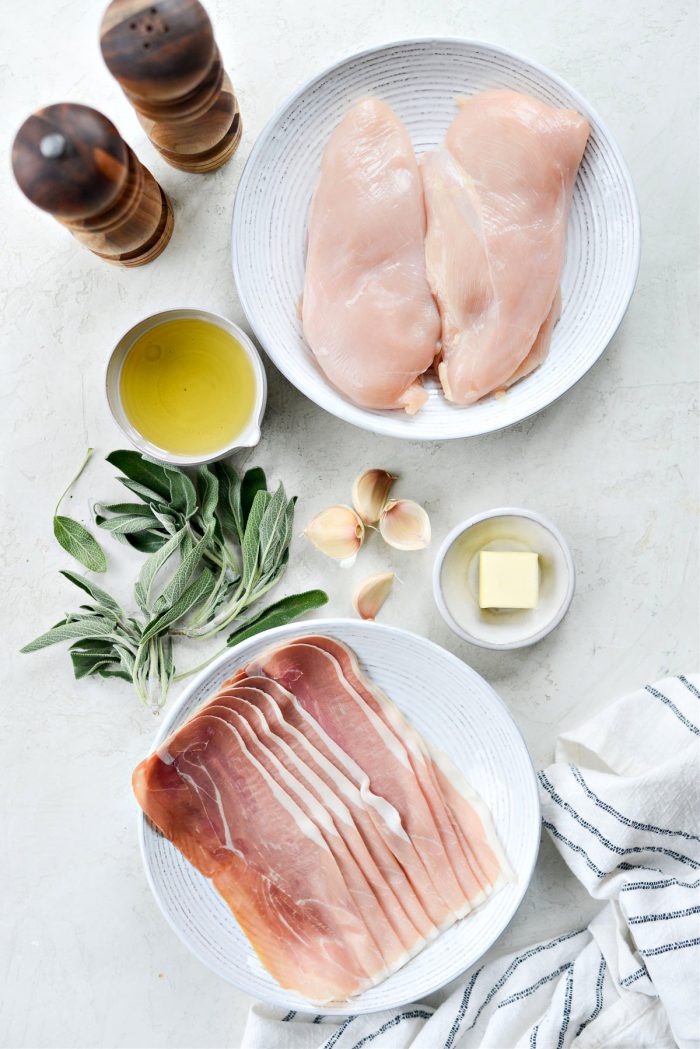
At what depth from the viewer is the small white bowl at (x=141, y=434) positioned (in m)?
1.08

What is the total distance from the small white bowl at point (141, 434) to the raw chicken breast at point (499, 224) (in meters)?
0.25

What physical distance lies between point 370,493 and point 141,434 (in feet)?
1.03

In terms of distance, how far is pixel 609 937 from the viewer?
1143 millimetres

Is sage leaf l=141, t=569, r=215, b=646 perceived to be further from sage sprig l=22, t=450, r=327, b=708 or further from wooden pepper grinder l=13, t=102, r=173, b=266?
wooden pepper grinder l=13, t=102, r=173, b=266

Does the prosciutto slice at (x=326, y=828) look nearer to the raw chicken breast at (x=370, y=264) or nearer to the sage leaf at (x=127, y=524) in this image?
the sage leaf at (x=127, y=524)

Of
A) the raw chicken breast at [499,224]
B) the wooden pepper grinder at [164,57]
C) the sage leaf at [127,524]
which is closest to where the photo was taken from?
the wooden pepper grinder at [164,57]

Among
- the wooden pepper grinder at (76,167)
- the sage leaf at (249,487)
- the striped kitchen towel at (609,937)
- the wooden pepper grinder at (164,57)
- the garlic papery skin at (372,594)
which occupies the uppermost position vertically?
the wooden pepper grinder at (164,57)

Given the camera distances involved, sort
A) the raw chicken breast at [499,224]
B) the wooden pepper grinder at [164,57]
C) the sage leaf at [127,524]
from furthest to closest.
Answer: the sage leaf at [127,524] < the raw chicken breast at [499,224] < the wooden pepper grinder at [164,57]

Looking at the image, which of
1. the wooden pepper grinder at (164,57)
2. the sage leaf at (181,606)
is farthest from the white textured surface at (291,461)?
the wooden pepper grinder at (164,57)

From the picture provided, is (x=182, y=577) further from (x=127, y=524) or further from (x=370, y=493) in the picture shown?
(x=370, y=493)

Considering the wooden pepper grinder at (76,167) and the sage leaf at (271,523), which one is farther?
the sage leaf at (271,523)

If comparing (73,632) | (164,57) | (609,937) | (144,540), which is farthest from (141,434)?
(609,937)

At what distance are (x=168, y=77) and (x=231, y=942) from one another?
1.04 meters

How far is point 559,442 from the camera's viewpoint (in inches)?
46.6
